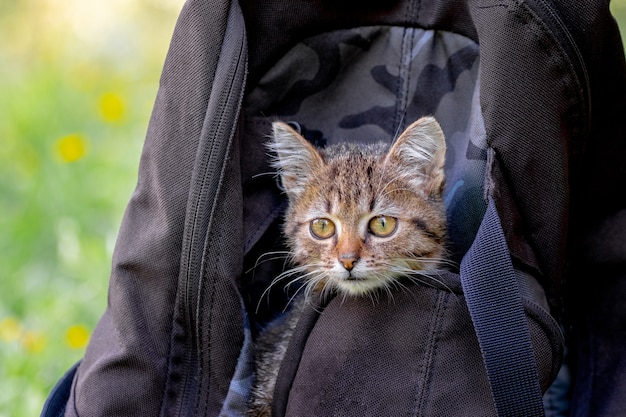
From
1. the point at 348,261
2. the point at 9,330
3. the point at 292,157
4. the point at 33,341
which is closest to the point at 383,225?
the point at 348,261


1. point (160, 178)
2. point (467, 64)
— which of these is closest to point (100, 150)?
point (160, 178)

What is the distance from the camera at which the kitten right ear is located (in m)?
1.93

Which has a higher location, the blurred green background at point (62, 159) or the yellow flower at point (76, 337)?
the blurred green background at point (62, 159)

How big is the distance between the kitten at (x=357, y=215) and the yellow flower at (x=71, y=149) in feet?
5.42

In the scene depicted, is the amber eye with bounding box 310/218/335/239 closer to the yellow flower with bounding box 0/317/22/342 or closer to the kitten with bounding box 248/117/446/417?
the kitten with bounding box 248/117/446/417

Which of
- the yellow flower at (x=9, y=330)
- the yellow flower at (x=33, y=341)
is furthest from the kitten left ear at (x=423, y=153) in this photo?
the yellow flower at (x=9, y=330)

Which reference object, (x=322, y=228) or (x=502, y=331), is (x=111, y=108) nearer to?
(x=322, y=228)

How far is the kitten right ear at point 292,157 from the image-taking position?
6.33 feet

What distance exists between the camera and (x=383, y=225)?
6.15 feet

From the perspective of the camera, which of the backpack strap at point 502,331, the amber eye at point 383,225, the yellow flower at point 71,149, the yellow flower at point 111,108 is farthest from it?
the yellow flower at point 111,108

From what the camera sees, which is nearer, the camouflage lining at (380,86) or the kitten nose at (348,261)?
the kitten nose at (348,261)

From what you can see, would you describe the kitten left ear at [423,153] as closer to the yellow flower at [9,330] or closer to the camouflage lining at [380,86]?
the camouflage lining at [380,86]

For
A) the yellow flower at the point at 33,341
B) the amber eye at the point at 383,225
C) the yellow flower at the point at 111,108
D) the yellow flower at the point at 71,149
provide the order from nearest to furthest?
the amber eye at the point at 383,225 → the yellow flower at the point at 33,341 → the yellow flower at the point at 71,149 → the yellow flower at the point at 111,108

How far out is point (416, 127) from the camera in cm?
184
